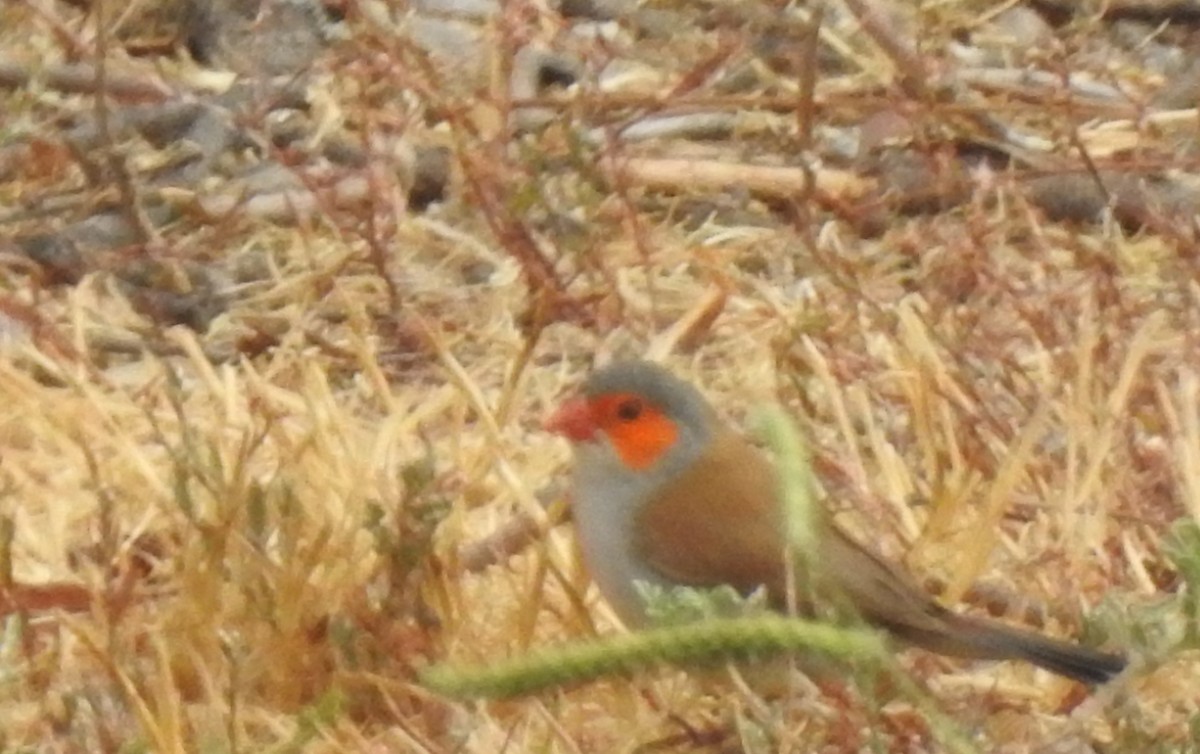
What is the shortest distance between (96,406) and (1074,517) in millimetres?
1496

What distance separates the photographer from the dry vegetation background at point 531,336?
9.85 ft

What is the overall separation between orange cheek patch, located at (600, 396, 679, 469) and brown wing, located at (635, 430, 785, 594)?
0.18ft

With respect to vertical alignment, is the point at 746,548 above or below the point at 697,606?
below

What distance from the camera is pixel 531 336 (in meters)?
3.90

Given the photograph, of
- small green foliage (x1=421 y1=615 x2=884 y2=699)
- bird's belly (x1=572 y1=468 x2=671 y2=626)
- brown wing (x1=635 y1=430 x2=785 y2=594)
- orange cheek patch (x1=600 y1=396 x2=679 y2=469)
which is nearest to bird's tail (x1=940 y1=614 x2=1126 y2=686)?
brown wing (x1=635 y1=430 x2=785 y2=594)

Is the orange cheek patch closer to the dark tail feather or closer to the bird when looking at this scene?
the bird

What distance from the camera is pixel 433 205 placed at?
5359mm

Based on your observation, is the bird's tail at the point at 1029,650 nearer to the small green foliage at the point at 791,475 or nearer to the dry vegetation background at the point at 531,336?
the dry vegetation background at the point at 531,336

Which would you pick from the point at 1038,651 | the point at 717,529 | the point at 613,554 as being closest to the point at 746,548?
the point at 717,529

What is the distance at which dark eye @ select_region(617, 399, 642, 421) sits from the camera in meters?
3.33

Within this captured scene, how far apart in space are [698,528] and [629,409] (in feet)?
0.81

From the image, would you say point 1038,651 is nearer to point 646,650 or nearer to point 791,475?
point 791,475

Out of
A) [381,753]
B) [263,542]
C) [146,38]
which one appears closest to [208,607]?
[263,542]

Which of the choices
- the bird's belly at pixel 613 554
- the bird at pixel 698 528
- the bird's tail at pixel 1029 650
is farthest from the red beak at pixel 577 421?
the bird's tail at pixel 1029 650
